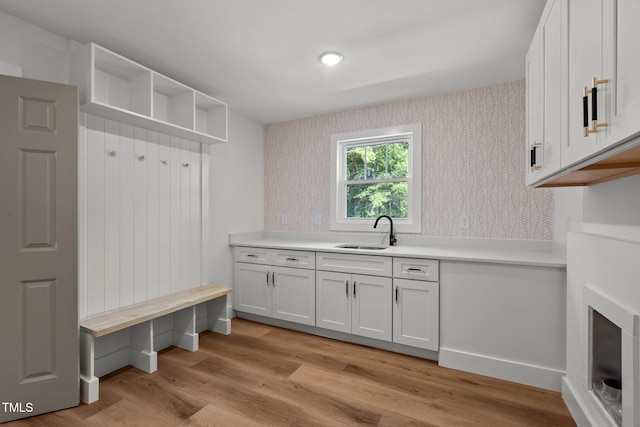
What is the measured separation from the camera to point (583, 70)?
3.77 feet

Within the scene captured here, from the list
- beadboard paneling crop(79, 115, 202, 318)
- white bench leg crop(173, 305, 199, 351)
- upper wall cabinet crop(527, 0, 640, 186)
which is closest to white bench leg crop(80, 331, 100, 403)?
beadboard paneling crop(79, 115, 202, 318)

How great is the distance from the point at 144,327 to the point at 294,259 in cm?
142

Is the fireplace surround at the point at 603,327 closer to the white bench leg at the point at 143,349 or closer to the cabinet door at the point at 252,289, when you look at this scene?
the cabinet door at the point at 252,289

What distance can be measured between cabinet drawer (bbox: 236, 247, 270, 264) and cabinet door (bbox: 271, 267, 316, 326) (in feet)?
0.57

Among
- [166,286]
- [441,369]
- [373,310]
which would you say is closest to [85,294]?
[166,286]

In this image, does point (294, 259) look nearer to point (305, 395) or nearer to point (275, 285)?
point (275, 285)

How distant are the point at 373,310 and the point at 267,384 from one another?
3.58 ft

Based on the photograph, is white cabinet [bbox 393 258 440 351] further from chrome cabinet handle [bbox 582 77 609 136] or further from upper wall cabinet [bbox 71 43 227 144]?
upper wall cabinet [bbox 71 43 227 144]

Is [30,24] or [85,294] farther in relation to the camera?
[85,294]

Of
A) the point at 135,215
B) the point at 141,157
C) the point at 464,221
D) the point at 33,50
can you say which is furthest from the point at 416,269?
the point at 33,50

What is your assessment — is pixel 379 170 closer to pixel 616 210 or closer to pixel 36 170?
pixel 616 210

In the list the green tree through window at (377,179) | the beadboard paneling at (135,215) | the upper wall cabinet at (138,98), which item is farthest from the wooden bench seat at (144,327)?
the green tree through window at (377,179)

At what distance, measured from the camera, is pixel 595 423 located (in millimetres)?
1585

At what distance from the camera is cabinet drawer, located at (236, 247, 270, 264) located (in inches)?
135
